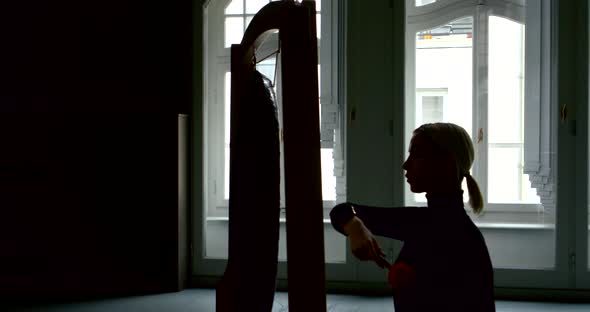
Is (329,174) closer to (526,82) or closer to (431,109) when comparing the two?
(431,109)

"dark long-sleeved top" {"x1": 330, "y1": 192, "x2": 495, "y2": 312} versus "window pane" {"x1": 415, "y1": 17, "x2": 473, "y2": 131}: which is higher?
"window pane" {"x1": 415, "y1": 17, "x2": 473, "y2": 131}

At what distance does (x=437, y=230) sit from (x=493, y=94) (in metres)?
1.85

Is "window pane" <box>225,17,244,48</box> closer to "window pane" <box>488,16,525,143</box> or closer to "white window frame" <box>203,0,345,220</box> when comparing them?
"white window frame" <box>203,0,345,220</box>

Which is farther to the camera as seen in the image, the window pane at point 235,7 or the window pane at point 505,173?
the window pane at point 235,7

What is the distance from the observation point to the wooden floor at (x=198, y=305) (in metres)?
2.59

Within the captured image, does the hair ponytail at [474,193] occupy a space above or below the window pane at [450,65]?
below

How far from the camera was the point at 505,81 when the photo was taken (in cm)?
282

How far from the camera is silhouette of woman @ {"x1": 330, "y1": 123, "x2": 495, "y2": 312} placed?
1.09 m

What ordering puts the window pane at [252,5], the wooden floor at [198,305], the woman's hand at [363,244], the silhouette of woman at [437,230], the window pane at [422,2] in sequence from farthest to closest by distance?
the window pane at [252,5], the window pane at [422,2], the wooden floor at [198,305], the silhouette of woman at [437,230], the woman's hand at [363,244]

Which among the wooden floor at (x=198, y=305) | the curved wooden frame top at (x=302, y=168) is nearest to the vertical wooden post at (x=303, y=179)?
the curved wooden frame top at (x=302, y=168)

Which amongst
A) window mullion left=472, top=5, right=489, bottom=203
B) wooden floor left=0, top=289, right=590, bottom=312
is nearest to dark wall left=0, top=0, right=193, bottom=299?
wooden floor left=0, top=289, right=590, bottom=312

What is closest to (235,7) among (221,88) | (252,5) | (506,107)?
(252,5)

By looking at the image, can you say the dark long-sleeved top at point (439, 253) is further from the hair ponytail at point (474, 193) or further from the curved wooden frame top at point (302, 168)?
the curved wooden frame top at point (302, 168)

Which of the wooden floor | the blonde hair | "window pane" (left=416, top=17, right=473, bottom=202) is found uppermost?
"window pane" (left=416, top=17, right=473, bottom=202)
